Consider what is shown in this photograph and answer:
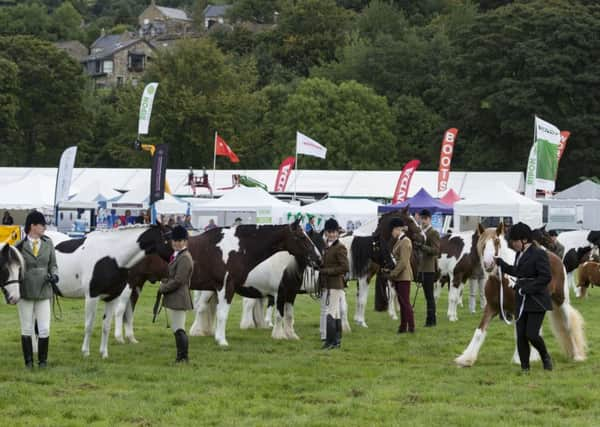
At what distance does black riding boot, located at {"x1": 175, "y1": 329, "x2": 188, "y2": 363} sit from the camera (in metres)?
13.7

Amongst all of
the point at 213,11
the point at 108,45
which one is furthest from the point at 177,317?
the point at 213,11

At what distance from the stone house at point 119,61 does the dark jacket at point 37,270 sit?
144410mm

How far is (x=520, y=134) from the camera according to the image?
6406 centimetres

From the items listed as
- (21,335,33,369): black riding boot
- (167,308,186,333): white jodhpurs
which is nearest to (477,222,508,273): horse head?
(167,308,186,333): white jodhpurs

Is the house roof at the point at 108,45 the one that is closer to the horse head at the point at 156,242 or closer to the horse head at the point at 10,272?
the horse head at the point at 156,242

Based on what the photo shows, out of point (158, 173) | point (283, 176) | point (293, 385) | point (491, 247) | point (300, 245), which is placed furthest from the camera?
point (283, 176)

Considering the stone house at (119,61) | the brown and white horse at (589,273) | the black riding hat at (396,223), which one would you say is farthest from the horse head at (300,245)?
the stone house at (119,61)

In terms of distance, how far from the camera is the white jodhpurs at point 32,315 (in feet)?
42.3

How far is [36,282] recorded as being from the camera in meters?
12.7

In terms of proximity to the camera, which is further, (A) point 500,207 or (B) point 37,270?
(A) point 500,207

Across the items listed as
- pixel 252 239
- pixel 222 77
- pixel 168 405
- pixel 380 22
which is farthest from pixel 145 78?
pixel 168 405

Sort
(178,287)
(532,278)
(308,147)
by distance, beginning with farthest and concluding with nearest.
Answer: (308,147) < (178,287) < (532,278)

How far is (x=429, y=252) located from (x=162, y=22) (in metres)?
168

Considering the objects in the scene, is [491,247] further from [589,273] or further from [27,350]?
[589,273]
